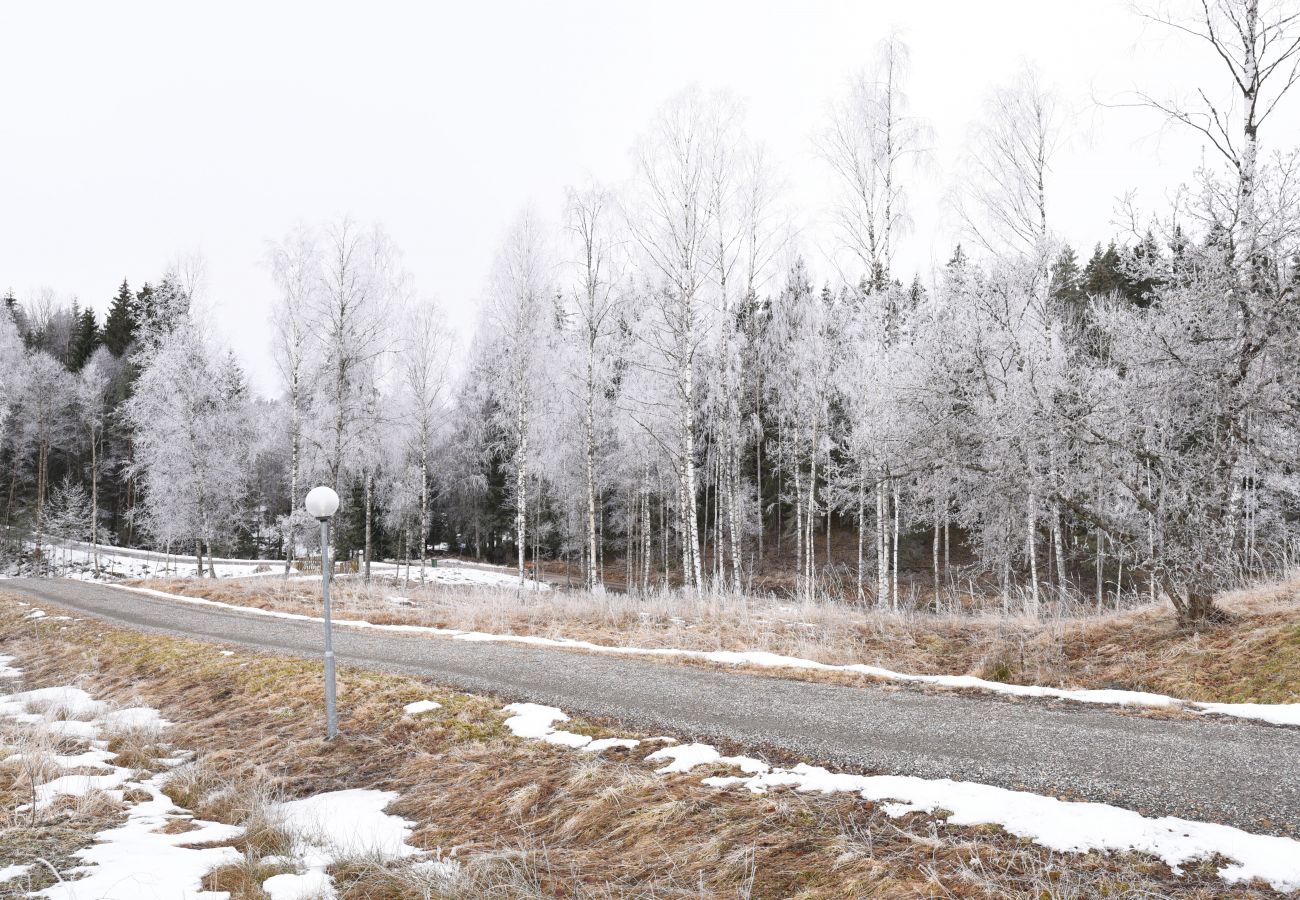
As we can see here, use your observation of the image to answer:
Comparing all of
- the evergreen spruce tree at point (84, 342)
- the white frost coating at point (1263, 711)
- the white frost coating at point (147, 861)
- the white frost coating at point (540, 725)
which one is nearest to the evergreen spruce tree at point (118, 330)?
the evergreen spruce tree at point (84, 342)

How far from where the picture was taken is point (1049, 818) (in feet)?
9.43

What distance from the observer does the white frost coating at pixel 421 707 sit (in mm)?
6059

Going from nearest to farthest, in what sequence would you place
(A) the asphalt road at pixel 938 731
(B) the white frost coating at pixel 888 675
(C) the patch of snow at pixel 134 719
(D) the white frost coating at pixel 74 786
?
(A) the asphalt road at pixel 938 731 < (D) the white frost coating at pixel 74 786 < (B) the white frost coating at pixel 888 675 < (C) the patch of snow at pixel 134 719

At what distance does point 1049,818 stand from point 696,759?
77.0 inches

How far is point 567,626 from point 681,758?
702cm

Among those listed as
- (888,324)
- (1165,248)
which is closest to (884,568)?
(888,324)

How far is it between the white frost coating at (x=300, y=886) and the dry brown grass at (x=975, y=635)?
4.83 meters

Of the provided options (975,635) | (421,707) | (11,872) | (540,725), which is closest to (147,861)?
(11,872)

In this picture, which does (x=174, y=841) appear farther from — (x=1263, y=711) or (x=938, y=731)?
(x=1263, y=711)

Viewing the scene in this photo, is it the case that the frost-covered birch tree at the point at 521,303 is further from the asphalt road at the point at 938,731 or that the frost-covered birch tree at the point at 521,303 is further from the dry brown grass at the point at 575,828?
the dry brown grass at the point at 575,828

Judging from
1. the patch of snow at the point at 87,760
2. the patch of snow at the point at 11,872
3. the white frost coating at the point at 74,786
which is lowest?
the patch of snow at the point at 87,760

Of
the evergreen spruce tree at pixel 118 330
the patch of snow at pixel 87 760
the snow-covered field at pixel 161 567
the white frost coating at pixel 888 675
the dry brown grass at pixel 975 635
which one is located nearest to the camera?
the white frost coating at pixel 888 675

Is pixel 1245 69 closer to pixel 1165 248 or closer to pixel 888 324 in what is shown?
pixel 1165 248

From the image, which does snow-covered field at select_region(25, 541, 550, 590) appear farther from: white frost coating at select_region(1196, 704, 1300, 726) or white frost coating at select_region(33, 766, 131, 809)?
white frost coating at select_region(1196, 704, 1300, 726)
